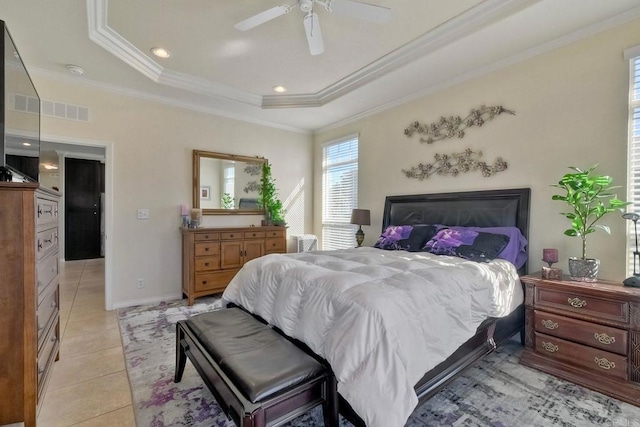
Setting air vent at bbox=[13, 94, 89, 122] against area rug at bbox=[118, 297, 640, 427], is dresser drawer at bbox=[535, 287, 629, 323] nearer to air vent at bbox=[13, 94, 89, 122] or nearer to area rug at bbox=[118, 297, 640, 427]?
area rug at bbox=[118, 297, 640, 427]

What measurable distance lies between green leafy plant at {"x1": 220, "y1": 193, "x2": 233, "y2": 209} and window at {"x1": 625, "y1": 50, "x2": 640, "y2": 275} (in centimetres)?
444

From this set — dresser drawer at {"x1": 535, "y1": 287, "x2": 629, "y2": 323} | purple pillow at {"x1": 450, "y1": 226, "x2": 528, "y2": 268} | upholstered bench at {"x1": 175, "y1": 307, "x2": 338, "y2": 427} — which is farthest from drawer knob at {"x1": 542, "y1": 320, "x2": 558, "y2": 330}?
upholstered bench at {"x1": 175, "y1": 307, "x2": 338, "y2": 427}

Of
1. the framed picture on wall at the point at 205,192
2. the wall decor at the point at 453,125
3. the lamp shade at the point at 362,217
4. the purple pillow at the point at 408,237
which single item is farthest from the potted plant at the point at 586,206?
the framed picture on wall at the point at 205,192

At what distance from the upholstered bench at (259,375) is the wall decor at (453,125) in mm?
3055

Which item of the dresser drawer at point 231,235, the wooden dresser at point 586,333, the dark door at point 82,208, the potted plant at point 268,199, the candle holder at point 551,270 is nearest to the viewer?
the wooden dresser at point 586,333

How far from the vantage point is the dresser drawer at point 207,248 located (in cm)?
384

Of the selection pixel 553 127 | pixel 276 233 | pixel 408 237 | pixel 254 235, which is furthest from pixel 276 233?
pixel 553 127

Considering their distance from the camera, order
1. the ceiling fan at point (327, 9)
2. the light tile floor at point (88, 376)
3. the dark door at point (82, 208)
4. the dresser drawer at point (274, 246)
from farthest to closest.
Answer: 1. the dark door at point (82, 208)
2. the dresser drawer at point (274, 246)
3. the ceiling fan at point (327, 9)
4. the light tile floor at point (88, 376)

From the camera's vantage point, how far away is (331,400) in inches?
58.1

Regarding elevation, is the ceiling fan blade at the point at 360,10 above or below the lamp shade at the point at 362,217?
above

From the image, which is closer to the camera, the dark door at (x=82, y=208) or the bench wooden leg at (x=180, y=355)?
the bench wooden leg at (x=180, y=355)

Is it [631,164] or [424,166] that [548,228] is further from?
[424,166]

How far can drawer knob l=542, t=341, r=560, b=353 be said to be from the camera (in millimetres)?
2244

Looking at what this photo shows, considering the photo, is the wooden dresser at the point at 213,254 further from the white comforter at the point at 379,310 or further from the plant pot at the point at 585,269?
the plant pot at the point at 585,269
